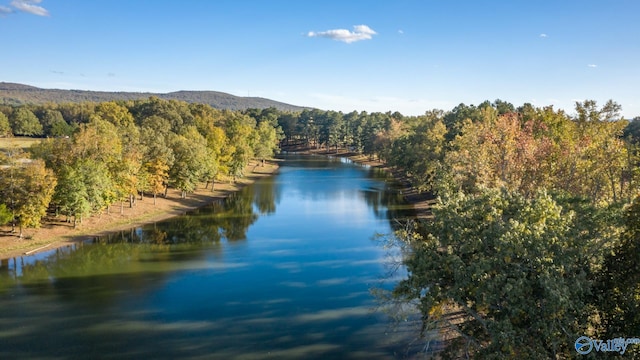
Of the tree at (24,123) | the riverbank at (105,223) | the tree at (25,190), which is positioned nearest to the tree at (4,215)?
the tree at (25,190)

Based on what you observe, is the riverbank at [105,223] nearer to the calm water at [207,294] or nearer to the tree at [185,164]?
the calm water at [207,294]

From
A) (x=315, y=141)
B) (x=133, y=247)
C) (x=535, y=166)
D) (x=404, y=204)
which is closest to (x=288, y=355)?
(x=535, y=166)

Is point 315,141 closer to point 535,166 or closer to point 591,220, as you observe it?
point 535,166

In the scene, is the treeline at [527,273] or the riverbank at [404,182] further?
the riverbank at [404,182]

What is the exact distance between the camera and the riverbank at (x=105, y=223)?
36.1 meters

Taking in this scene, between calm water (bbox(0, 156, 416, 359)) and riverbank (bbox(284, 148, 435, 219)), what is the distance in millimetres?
8649

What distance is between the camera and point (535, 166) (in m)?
28.8

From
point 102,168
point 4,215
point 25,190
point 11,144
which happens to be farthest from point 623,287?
point 11,144

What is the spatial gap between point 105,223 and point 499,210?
130 feet

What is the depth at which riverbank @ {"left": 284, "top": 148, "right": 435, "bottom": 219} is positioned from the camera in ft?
174

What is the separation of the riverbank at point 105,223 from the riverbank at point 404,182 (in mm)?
26694

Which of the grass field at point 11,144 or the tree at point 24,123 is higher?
the tree at point 24,123

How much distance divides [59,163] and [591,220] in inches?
1721

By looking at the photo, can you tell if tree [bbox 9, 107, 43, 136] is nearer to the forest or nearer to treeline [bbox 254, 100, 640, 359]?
the forest
